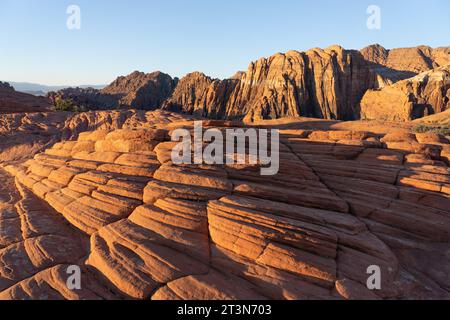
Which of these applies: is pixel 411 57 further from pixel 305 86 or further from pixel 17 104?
pixel 17 104

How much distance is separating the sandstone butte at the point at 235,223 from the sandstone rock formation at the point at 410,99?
181 ft

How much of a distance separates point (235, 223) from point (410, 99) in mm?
70296

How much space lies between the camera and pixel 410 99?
216ft

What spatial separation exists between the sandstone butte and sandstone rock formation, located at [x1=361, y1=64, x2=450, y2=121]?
55128mm

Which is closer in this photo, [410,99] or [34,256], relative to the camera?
[34,256]

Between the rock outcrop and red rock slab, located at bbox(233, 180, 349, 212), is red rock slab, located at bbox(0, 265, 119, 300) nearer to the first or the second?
red rock slab, located at bbox(233, 180, 349, 212)

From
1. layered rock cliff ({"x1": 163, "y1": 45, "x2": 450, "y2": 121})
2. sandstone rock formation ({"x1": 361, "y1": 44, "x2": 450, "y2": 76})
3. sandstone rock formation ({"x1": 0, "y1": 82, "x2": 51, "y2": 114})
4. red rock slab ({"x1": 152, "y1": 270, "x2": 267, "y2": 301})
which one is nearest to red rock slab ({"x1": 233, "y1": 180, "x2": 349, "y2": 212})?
red rock slab ({"x1": 152, "y1": 270, "x2": 267, "y2": 301})

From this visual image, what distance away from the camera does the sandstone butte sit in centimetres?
895

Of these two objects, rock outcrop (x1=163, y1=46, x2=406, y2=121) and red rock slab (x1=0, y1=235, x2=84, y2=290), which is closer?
red rock slab (x1=0, y1=235, x2=84, y2=290)

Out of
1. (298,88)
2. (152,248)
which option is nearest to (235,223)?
(152,248)

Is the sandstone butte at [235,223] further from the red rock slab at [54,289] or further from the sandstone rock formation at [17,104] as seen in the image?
the sandstone rock formation at [17,104]

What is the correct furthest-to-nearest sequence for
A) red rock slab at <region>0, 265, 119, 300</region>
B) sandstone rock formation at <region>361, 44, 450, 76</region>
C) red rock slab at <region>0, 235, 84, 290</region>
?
sandstone rock formation at <region>361, 44, 450, 76</region>
red rock slab at <region>0, 235, 84, 290</region>
red rock slab at <region>0, 265, 119, 300</region>
